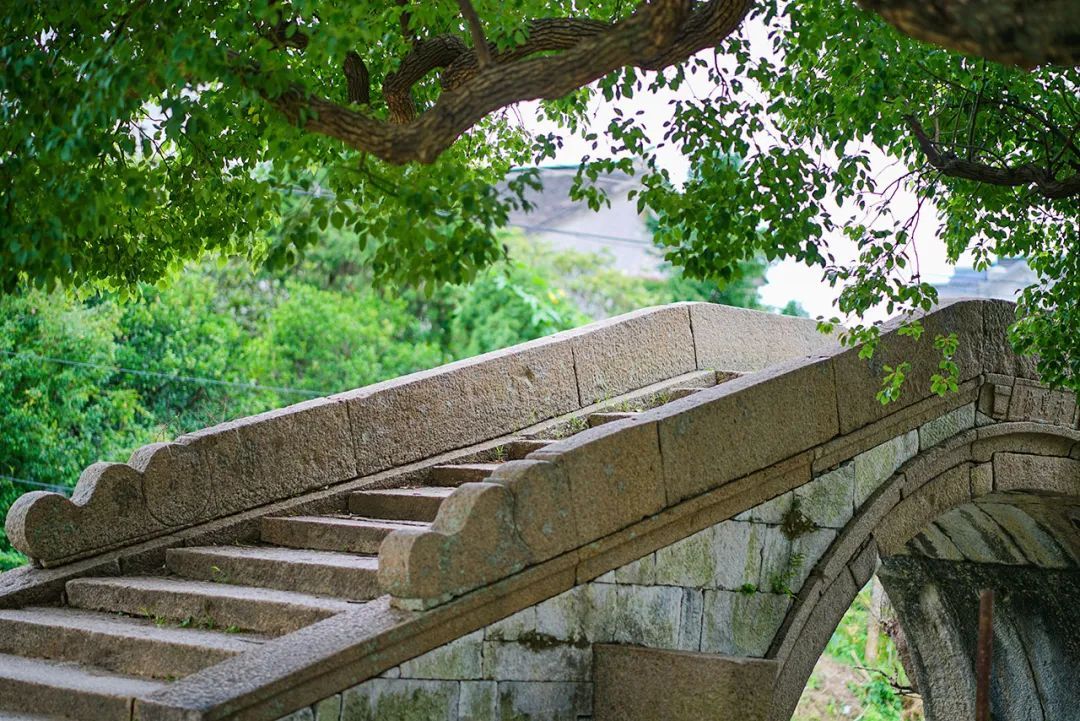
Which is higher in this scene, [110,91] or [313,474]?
[110,91]

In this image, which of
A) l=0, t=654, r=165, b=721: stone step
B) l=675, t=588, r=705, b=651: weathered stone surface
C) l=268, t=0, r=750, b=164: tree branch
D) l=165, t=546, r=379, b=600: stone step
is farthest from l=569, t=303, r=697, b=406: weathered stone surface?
l=0, t=654, r=165, b=721: stone step

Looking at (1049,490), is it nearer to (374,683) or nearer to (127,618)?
(374,683)

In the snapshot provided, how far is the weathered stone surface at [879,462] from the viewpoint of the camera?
707 cm

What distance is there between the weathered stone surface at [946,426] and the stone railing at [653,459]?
0.22m

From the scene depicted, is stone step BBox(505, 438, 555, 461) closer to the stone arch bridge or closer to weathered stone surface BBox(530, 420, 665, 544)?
Answer: the stone arch bridge

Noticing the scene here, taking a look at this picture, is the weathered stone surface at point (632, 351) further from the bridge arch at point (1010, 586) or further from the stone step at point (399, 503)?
the bridge arch at point (1010, 586)

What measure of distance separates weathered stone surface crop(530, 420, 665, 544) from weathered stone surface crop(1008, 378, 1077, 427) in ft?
10.4

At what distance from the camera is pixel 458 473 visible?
291 inches

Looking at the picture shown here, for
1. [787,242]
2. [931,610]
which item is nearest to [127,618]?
[787,242]

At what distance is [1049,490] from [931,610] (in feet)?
6.92

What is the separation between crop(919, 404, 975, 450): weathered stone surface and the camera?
296 inches

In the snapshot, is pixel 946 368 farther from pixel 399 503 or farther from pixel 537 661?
pixel 399 503

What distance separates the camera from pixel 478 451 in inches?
306

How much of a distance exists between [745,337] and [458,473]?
11.2ft
